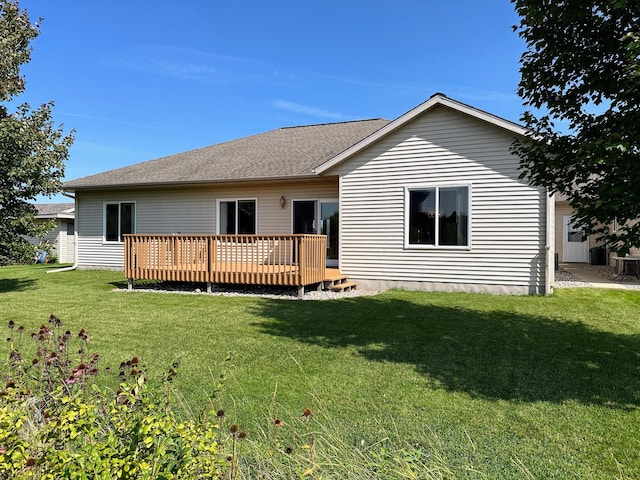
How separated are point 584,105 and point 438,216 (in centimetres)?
539

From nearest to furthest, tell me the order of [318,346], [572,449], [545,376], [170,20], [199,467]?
[199,467], [572,449], [545,376], [318,346], [170,20]

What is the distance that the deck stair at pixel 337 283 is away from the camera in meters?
9.90

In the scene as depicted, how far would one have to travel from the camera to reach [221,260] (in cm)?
1009

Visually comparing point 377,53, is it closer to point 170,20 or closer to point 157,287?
point 170,20

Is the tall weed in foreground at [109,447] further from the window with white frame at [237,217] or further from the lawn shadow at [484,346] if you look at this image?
the window with white frame at [237,217]

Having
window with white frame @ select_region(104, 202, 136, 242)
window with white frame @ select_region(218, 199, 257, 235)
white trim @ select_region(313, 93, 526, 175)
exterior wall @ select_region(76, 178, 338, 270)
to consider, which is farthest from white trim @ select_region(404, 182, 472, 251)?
window with white frame @ select_region(104, 202, 136, 242)

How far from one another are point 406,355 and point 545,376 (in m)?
1.46

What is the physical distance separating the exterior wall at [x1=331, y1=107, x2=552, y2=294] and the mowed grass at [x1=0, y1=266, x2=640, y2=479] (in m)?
1.14

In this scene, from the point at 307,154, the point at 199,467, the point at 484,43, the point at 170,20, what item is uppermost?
the point at 170,20

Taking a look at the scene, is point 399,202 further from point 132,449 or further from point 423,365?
point 132,449

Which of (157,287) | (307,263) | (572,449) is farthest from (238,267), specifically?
(572,449)

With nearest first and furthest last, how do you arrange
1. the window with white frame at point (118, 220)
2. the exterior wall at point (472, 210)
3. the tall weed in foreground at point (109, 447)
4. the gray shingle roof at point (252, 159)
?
1. the tall weed in foreground at point (109, 447)
2. the exterior wall at point (472, 210)
3. the gray shingle roof at point (252, 159)
4. the window with white frame at point (118, 220)

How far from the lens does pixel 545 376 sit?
4.02 metres

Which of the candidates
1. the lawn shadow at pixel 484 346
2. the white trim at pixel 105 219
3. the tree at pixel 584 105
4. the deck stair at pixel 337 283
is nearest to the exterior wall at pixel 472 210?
the deck stair at pixel 337 283
